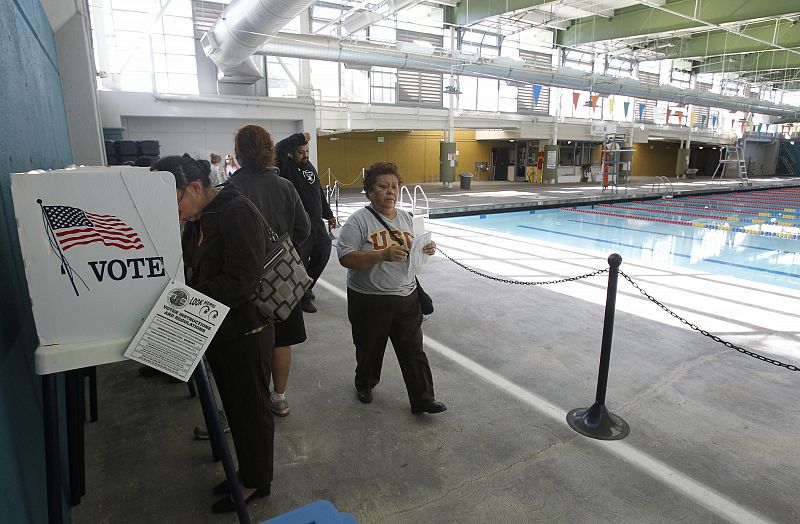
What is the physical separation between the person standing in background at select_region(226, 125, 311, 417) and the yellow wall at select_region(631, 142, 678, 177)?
35.2 meters

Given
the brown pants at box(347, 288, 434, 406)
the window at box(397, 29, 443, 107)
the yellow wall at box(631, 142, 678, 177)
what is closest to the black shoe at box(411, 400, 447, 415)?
the brown pants at box(347, 288, 434, 406)

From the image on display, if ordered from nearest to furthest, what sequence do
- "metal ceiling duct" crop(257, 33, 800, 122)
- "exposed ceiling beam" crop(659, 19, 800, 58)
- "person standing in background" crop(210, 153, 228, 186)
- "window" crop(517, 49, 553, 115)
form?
"person standing in background" crop(210, 153, 228, 186), "metal ceiling duct" crop(257, 33, 800, 122), "exposed ceiling beam" crop(659, 19, 800, 58), "window" crop(517, 49, 553, 115)

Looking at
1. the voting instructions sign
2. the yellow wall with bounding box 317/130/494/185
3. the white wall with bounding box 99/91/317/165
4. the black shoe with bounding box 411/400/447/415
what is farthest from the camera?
the yellow wall with bounding box 317/130/494/185

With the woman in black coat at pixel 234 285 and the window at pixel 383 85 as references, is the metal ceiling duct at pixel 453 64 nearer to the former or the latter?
the window at pixel 383 85

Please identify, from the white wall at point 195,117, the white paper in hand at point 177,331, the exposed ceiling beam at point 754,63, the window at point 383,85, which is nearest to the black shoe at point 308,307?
the white paper in hand at point 177,331

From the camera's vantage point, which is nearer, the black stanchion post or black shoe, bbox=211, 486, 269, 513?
black shoe, bbox=211, 486, 269, 513

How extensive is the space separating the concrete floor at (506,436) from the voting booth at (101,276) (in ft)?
3.51

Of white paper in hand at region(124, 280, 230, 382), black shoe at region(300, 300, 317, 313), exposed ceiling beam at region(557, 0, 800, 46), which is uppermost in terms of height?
exposed ceiling beam at region(557, 0, 800, 46)

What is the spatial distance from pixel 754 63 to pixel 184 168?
3073 cm

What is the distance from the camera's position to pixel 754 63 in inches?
942

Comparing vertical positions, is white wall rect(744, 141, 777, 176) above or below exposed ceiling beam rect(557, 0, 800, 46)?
below

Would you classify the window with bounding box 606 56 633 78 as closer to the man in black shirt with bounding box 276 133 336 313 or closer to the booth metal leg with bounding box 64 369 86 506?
the man in black shirt with bounding box 276 133 336 313

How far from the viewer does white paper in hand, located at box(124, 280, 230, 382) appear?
55.3 inches

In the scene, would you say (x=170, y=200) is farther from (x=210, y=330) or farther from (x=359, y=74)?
(x=359, y=74)
